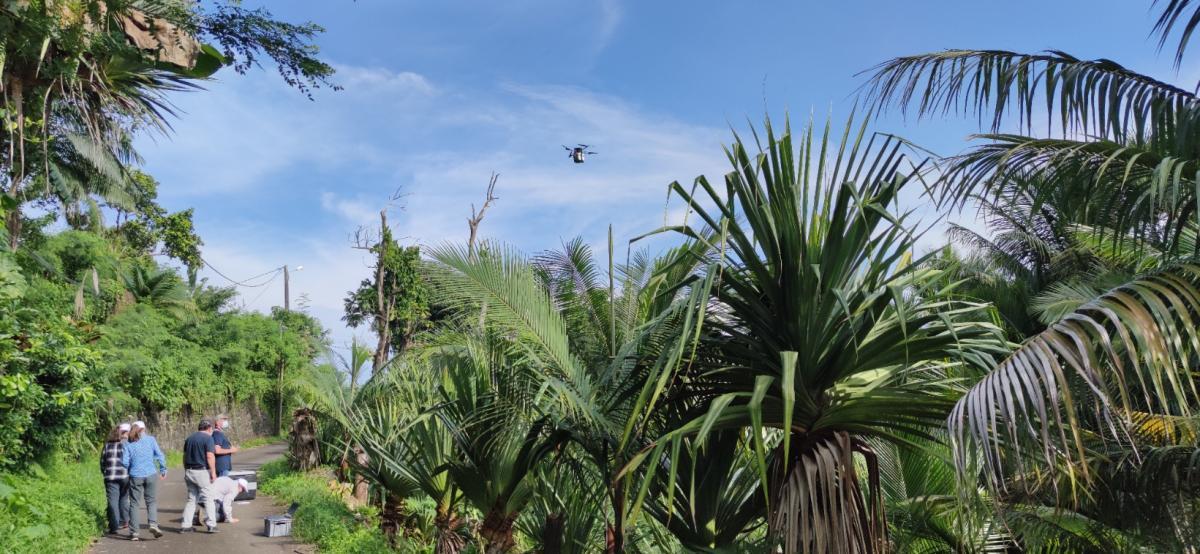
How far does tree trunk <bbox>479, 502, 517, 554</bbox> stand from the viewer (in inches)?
264

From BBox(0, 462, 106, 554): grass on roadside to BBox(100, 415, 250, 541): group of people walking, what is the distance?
0.35m

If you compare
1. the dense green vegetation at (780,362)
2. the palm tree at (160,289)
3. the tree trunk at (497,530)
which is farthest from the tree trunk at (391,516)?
the palm tree at (160,289)

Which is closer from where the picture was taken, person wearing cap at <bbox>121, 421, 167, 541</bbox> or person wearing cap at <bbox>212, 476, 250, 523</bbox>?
person wearing cap at <bbox>121, 421, 167, 541</bbox>

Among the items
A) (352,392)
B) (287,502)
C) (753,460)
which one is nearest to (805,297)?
(753,460)

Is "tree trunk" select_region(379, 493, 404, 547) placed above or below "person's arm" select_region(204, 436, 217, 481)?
below

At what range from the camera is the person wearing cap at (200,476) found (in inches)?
389

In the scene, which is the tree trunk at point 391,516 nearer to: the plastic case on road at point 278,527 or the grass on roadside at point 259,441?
the plastic case on road at point 278,527

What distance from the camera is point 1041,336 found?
3.10 meters

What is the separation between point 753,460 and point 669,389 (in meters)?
0.71

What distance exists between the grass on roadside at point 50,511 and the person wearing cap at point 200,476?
919mm

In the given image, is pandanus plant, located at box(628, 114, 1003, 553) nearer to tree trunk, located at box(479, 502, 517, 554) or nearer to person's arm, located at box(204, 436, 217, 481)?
tree trunk, located at box(479, 502, 517, 554)

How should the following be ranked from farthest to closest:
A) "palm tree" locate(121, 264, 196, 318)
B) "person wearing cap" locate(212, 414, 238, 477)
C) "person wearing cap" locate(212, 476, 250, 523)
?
"palm tree" locate(121, 264, 196, 318)
"person wearing cap" locate(212, 414, 238, 477)
"person wearing cap" locate(212, 476, 250, 523)

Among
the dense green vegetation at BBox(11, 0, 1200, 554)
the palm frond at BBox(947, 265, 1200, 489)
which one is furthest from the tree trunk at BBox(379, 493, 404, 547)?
the palm frond at BBox(947, 265, 1200, 489)

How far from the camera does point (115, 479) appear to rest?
30.6ft
